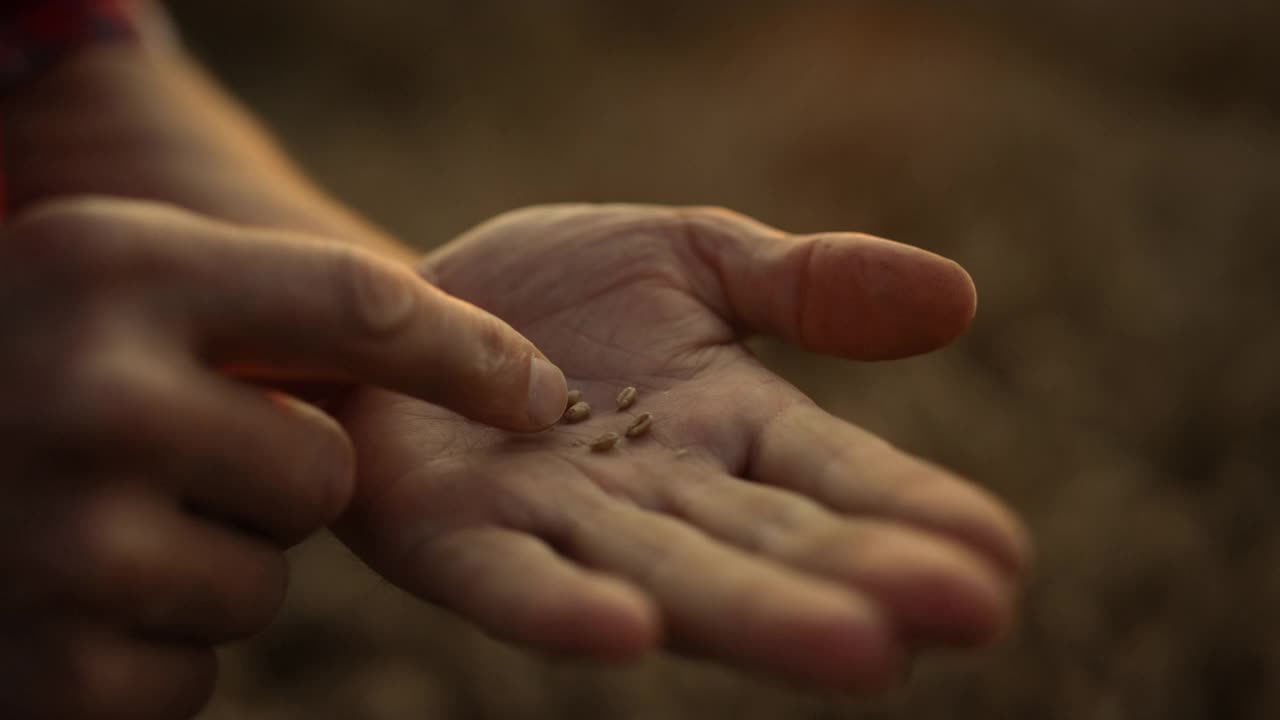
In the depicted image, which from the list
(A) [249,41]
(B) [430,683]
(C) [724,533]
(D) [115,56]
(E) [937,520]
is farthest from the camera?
(A) [249,41]

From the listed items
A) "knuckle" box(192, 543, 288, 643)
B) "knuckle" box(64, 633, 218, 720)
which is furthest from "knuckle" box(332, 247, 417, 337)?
"knuckle" box(64, 633, 218, 720)

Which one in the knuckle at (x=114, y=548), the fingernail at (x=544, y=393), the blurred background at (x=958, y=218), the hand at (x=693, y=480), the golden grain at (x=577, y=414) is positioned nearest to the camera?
the hand at (x=693, y=480)

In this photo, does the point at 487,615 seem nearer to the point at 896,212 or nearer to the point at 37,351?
the point at 37,351

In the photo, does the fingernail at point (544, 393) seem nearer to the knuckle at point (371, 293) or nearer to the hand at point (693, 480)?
the hand at point (693, 480)

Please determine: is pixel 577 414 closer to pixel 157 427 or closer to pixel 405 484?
pixel 405 484

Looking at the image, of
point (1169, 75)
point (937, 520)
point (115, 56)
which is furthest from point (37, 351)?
point (1169, 75)

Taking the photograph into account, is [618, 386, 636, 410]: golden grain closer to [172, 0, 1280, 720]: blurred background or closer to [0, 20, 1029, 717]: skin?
[0, 20, 1029, 717]: skin

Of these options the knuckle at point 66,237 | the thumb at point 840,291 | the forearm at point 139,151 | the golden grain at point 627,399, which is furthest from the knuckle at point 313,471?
the forearm at point 139,151

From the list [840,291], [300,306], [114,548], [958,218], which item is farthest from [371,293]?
[958,218]
